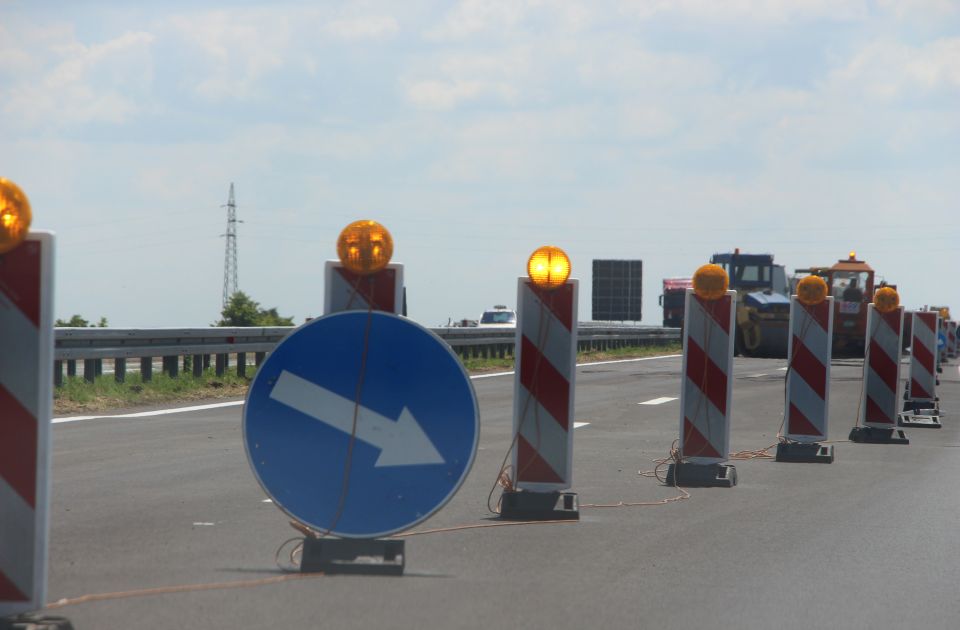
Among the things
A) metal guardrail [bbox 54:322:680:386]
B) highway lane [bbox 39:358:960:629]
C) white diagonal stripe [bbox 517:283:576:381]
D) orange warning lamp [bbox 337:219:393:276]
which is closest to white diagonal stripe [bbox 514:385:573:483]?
white diagonal stripe [bbox 517:283:576:381]

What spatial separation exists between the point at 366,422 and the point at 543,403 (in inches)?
94.4

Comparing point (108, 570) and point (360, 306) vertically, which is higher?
point (360, 306)

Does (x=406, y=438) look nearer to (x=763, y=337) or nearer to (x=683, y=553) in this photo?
(x=683, y=553)

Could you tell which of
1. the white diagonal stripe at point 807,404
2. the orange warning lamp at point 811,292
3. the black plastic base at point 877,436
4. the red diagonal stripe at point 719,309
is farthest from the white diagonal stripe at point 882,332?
the red diagonal stripe at point 719,309

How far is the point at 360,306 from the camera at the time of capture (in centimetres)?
Answer: 551

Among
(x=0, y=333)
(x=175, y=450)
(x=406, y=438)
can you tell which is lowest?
(x=175, y=450)

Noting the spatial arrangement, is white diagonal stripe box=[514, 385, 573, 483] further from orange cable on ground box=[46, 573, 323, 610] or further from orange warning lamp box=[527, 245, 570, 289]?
orange cable on ground box=[46, 573, 323, 610]

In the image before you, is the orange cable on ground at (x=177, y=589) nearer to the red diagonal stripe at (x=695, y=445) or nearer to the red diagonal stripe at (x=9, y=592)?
the red diagonal stripe at (x=9, y=592)

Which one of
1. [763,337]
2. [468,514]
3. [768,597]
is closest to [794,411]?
[468,514]

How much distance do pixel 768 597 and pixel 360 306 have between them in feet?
6.65

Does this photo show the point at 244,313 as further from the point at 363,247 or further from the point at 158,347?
the point at 363,247

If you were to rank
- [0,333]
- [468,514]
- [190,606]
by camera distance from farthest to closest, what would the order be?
[468,514] < [190,606] < [0,333]

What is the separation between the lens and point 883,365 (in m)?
13.5

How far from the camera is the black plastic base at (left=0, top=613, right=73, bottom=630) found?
4059 millimetres
